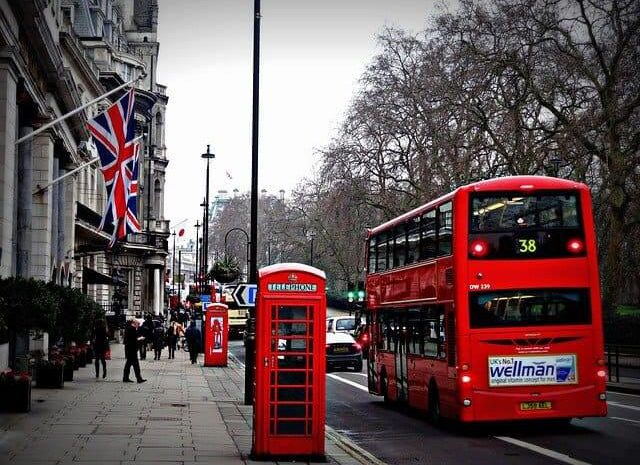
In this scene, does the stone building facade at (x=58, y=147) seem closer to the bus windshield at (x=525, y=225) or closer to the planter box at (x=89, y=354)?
the planter box at (x=89, y=354)

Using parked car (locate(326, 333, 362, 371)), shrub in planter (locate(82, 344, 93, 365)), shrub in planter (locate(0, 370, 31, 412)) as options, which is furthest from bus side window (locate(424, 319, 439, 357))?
shrub in planter (locate(82, 344, 93, 365))

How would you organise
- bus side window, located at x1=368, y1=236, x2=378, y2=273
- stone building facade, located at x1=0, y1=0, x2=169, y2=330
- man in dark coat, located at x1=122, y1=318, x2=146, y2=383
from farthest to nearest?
man in dark coat, located at x1=122, y1=318, x2=146, y2=383 → stone building facade, located at x1=0, y1=0, x2=169, y2=330 → bus side window, located at x1=368, y1=236, x2=378, y2=273

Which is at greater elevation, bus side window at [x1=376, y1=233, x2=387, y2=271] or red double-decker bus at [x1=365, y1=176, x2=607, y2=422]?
bus side window at [x1=376, y1=233, x2=387, y2=271]

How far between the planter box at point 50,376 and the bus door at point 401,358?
29.9 feet

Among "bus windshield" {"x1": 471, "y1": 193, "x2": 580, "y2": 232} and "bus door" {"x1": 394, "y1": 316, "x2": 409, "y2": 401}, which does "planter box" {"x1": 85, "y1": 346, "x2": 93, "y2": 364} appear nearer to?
"bus door" {"x1": 394, "y1": 316, "x2": 409, "y2": 401}

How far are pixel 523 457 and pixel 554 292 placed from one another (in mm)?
3743

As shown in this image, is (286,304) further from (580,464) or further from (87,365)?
(87,365)

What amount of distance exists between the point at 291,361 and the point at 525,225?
5919 millimetres

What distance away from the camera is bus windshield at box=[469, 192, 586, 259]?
1903 centimetres

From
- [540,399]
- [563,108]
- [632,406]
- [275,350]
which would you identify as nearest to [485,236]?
[540,399]

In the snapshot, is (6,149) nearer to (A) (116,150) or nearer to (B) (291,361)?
(A) (116,150)

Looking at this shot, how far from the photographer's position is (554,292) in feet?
62.5

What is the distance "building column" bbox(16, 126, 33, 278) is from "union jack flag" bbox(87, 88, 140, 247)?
324cm

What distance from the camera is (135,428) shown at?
60.4 feet
